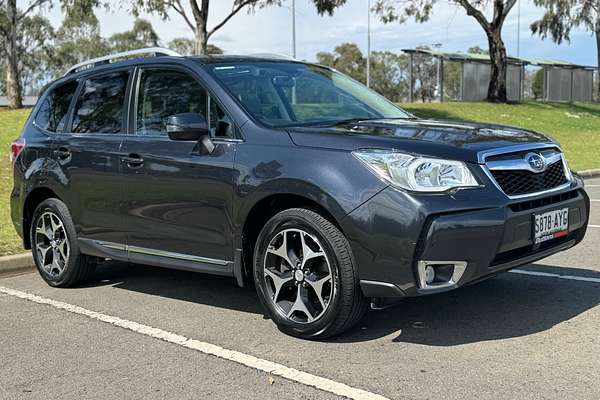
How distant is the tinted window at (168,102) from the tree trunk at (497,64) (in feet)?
90.0

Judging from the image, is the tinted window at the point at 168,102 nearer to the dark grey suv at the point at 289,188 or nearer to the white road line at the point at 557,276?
the dark grey suv at the point at 289,188

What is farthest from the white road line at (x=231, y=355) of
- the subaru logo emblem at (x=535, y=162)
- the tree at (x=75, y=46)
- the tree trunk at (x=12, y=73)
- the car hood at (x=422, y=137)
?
the tree at (x=75, y=46)

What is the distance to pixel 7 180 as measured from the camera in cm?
1214

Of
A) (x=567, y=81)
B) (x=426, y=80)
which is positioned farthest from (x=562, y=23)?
(x=426, y=80)

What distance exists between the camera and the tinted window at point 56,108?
6.13 m

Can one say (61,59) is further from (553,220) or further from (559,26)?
(553,220)

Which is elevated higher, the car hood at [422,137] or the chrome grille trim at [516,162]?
the car hood at [422,137]

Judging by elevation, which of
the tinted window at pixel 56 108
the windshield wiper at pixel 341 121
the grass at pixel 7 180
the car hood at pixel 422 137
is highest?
the tinted window at pixel 56 108

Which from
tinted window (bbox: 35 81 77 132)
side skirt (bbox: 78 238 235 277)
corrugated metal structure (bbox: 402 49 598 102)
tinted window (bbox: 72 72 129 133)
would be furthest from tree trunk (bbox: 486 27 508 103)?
side skirt (bbox: 78 238 235 277)

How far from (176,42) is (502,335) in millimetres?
75347

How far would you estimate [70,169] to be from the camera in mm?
5707

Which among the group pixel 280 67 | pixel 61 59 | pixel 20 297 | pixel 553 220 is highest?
pixel 61 59

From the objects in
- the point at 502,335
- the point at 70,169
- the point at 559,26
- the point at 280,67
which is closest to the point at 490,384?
the point at 502,335

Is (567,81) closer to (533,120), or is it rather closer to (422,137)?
(533,120)
